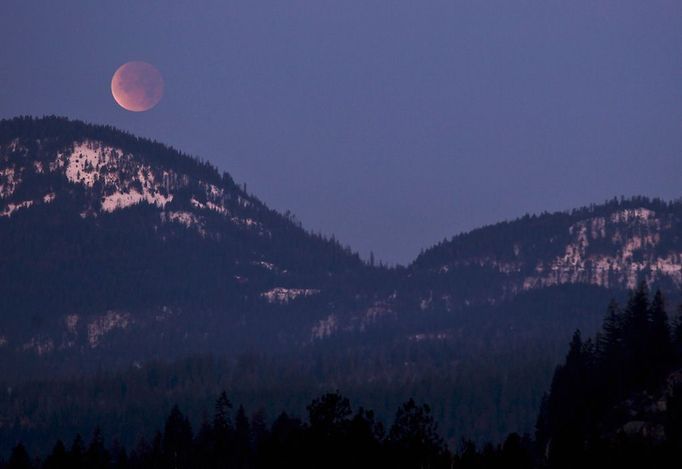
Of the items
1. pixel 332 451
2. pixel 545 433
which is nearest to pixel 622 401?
pixel 545 433

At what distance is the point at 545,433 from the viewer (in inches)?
6289

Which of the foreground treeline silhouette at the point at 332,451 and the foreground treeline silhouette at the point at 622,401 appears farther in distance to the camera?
the foreground treeline silhouette at the point at 622,401

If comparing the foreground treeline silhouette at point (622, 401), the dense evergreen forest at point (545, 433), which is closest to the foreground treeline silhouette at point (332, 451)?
the dense evergreen forest at point (545, 433)

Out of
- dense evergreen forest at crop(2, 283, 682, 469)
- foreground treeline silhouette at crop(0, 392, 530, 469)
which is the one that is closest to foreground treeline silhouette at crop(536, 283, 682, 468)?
dense evergreen forest at crop(2, 283, 682, 469)

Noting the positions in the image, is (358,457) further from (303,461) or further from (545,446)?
(545,446)

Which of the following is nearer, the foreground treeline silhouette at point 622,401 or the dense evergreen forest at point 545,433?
the dense evergreen forest at point 545,433

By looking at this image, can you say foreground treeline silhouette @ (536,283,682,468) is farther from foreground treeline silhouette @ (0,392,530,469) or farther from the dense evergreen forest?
foreground treeline silhouette @ (0,392,530,469)

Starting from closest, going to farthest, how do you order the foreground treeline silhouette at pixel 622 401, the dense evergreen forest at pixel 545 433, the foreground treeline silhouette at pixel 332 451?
1. the foreground treeline silhouette at pixel 332 451
2. the dense evergreen forest at pixel 545 433
3. the foreground treeline silhouette at pixel 622 401

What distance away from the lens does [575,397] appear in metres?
158

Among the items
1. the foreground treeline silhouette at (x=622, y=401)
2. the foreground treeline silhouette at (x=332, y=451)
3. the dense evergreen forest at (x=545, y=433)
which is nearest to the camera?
the foreground treeline silhouette at (x=332, y=451)

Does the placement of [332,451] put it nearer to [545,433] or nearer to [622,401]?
[622,401]

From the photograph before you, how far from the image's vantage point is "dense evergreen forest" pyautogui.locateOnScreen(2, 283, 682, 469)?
125250 millimetres

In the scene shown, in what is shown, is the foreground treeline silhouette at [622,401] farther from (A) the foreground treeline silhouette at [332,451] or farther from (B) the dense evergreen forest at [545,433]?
(A) the foreground treeline silhouette at [332,451]

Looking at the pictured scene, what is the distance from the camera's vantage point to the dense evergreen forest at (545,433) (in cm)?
12525
